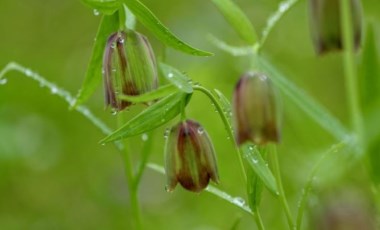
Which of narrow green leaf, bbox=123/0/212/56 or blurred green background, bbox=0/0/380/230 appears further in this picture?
blurred green background, bbox=0/0/380/230

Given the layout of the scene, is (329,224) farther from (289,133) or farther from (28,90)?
(28,90)

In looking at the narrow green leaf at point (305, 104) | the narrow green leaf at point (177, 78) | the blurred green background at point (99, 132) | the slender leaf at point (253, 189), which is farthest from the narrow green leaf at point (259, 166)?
the blurred green background at point (99, 132)

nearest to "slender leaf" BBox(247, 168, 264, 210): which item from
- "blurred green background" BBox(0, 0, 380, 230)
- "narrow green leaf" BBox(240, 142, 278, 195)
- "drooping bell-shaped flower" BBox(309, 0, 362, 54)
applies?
"narrow green leaf" BBox(240, 142, 278, 195)

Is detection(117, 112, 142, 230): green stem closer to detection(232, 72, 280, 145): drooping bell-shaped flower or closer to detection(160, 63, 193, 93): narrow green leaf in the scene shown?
detection(160, 63, 193, 93): narrow green leaf

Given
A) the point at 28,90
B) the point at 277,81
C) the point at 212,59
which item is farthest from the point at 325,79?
the point at 277,81

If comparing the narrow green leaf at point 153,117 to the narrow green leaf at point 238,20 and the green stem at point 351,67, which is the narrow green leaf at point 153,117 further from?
the green stem at point 351,67

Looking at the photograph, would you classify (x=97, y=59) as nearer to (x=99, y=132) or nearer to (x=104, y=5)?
(x=104, y=5)
